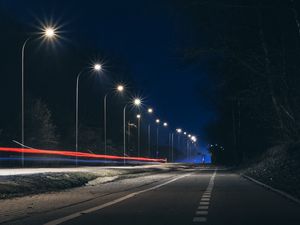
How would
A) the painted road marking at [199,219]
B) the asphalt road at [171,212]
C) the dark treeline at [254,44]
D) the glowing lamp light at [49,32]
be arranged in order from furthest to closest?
the glowing lamp light at [49,32] → the dark treeline at [254,44] → the painted road marking at [199,219] → the asphalt road at [171,212]

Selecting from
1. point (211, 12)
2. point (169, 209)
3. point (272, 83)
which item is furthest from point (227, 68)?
point (169, 209)

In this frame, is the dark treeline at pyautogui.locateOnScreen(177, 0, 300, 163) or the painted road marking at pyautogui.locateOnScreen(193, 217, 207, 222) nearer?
the painted road marking at pyautogui.locateOnScreen(193, 217, 207, 222)

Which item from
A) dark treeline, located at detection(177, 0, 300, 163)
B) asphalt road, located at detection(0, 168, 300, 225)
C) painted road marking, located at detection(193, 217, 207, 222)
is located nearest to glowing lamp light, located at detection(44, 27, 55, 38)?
dark treeline, located at detection(177, 0, 300, 163)

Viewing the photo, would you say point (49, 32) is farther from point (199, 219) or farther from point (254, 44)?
point (199, 219)

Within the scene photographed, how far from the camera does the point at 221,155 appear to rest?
440ft

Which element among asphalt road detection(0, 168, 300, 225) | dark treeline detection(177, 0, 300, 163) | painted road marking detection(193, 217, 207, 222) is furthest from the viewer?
dark treeline detection(177, 0, 300, 163)

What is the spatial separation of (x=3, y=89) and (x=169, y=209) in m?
83.8

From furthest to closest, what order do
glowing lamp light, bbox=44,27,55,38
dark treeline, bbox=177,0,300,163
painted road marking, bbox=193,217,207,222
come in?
glowing lamp light, bbox=44,27,55,38 → dark treeline, bbox=177,0,300,163 → painted road marking, bbox=193,217,207,222

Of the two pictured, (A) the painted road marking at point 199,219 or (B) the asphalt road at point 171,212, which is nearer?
(B) the asphalt road at point 171,212

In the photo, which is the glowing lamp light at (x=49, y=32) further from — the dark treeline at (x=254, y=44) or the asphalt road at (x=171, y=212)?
the asphalt road at (x=171, y=212)

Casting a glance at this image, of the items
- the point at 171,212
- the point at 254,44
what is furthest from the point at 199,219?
the point at 254,44

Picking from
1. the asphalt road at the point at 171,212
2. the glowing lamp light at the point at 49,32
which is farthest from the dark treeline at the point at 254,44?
the asphalt road at the point at 171,212

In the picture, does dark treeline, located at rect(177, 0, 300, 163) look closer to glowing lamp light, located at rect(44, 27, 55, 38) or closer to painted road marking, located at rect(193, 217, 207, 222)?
glowing lamp light, located at rect(44, 27, 55, 38)

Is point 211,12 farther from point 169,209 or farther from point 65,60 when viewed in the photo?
point 65,60
